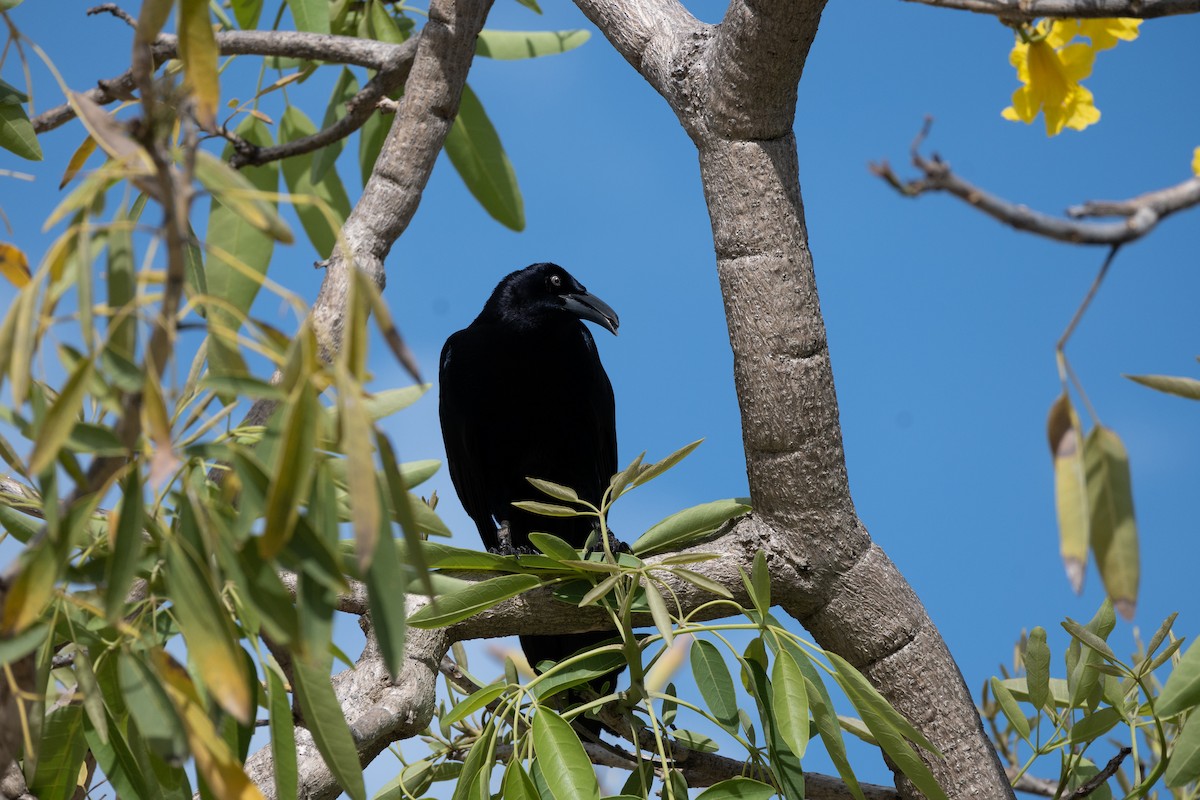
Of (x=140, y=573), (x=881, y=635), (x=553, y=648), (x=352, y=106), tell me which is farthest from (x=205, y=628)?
(x=352, y=106)

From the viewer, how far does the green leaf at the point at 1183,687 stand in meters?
1.42

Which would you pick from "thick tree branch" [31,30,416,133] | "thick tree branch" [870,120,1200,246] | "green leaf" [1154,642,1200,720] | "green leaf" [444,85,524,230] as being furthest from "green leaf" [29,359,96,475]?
"green leaf" [444,85,524,230]

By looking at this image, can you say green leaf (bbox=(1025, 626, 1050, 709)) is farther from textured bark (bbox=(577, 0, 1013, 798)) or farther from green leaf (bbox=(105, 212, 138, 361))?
green leaf (bbox=(105, 212, 138, 361))

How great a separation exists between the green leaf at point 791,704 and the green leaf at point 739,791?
0.50 ft

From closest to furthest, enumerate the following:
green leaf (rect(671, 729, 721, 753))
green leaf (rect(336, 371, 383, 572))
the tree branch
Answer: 1. green leaf (rect(336, 371, 383, 572))
2. green leaf (rect(671, 729, 721, 753))
3. the tree branch

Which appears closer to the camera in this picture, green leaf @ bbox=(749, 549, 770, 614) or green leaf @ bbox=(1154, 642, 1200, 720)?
green leaf @ bbox=(1154, 642, 1200, 720)

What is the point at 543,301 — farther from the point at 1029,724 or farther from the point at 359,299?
the point at 359,299

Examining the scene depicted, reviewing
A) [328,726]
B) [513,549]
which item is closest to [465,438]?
[513,549]

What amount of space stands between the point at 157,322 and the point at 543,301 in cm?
292

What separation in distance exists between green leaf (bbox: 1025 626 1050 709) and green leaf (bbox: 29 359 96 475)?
1.69 metres

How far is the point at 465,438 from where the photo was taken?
11.9ft

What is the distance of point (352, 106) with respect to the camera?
3.07m

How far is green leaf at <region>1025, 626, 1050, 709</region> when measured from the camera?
2.04 m

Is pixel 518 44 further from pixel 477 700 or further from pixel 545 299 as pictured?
pixel 477 700
